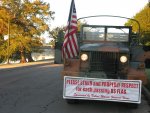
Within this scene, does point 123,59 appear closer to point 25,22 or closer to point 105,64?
point 105,64

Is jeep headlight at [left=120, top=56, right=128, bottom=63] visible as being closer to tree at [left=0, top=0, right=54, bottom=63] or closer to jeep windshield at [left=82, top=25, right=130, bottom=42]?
jeep windshield at [left=82, top=25, right=130, bottom=42]

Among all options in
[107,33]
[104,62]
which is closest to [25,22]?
[107,33]

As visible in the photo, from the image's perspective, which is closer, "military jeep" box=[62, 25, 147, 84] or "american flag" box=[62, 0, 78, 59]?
"military jeep" box=[62, 25, 147, 84]

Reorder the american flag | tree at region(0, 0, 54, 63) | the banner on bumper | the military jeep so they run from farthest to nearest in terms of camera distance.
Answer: tree at region(0, 0, 54, 63) → the american flag → the military jeep → the banner on bumper

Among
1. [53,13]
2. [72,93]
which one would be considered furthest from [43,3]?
[72,93]

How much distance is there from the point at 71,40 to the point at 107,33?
53.8 inches

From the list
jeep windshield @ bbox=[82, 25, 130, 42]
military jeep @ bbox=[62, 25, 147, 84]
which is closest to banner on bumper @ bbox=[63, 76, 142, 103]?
military jeep @ bbox=[62, 25, 147, 84]

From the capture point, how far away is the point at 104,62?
1160 cm

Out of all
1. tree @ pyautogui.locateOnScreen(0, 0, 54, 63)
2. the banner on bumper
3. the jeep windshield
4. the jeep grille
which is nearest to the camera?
the banner on bumper

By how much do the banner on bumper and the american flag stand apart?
1.60 meters

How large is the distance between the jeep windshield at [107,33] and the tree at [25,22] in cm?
4448

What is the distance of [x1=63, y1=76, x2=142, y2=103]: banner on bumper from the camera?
428 inches

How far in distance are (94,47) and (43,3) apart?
52513 millimetres

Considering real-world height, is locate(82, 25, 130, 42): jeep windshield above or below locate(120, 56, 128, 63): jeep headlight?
above
